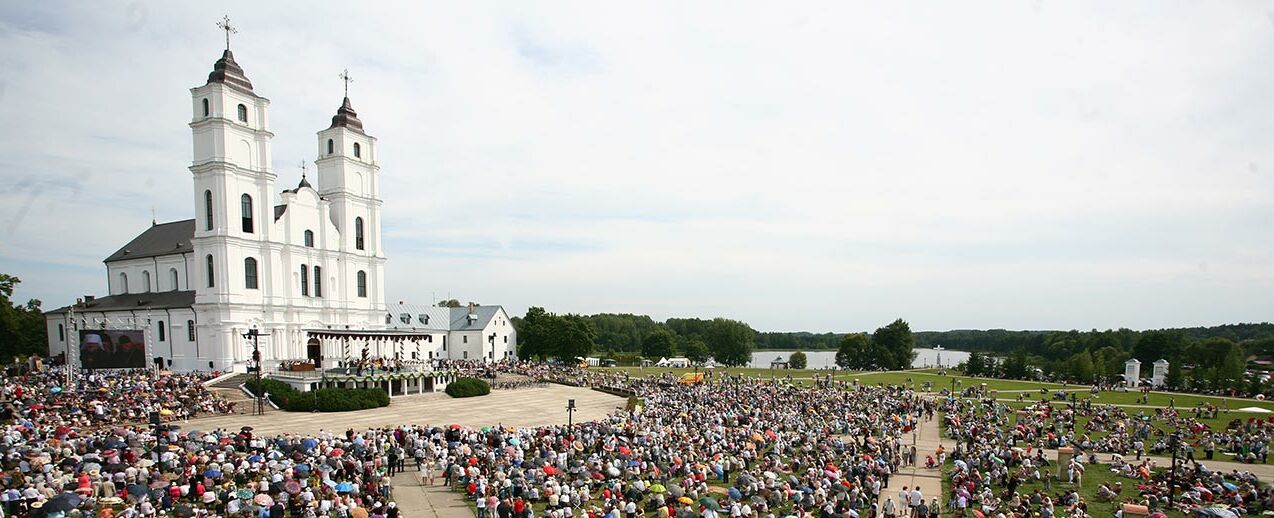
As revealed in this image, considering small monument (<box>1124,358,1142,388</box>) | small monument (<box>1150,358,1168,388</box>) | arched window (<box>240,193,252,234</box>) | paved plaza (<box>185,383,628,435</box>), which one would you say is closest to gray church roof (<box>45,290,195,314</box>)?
arched window (<box>240,193,252,234</box>)

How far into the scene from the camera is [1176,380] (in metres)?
51.9

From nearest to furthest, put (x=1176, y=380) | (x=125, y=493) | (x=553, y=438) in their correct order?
(x=125, y=493)
(x=553, y=438)
(x=1176, y=380)

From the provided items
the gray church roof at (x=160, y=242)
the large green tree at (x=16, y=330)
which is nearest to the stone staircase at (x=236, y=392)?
the gray church roof at (x=160, y=242)

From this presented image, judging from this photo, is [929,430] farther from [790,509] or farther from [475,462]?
[475,462]

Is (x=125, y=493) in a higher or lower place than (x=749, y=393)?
higher

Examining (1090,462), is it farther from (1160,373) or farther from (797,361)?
(797,361)

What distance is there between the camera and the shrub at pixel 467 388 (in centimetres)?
4056

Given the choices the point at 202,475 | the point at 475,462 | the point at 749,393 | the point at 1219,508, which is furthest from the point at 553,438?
the point at 749,393

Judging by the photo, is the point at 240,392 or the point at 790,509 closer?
the point at 790,509

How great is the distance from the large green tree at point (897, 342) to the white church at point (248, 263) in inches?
2179

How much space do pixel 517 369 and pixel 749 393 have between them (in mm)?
21944

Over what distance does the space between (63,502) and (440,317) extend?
58.7 meters

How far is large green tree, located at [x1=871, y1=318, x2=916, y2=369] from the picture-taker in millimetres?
79875

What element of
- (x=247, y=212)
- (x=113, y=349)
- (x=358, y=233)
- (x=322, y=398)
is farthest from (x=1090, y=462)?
(x=113, y=349)
